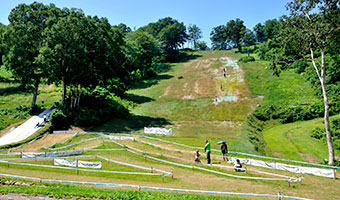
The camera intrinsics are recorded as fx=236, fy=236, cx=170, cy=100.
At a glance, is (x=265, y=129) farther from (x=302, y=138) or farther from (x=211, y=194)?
(x=211, y=194)

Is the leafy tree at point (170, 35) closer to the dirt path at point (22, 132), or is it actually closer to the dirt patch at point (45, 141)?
the dirt path at point (22, 132)

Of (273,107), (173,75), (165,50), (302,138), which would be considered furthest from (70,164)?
(165,50)

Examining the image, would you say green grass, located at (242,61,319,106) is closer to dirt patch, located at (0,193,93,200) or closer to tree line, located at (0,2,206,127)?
tree line, located at (0,2,206,127)

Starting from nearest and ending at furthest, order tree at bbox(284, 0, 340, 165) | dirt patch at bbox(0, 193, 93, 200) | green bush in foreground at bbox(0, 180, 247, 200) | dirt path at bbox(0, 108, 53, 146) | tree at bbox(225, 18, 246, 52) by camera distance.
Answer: green bush in foreground at bbox(0, 180, 247, 200) → dirt patch at bbox(0, 193, 93, 200) → tree at bbox(284, 0, 340, 165) → dirt path at bbox(0, 108, 53, 146) → tree at bbox(225, 18, 246, 52)

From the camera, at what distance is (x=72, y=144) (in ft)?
106

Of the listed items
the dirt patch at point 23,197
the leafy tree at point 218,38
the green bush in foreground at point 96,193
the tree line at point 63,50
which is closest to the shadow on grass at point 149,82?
the tree line at point 63,50

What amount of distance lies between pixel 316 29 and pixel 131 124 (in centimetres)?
3204

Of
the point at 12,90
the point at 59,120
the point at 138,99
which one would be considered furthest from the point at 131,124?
→ the point at 12,90

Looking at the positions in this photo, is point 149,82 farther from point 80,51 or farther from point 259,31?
point 259,31

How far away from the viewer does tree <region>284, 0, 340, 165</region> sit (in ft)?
88.8

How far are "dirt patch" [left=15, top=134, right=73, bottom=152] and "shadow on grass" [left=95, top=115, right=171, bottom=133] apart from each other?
235 inches

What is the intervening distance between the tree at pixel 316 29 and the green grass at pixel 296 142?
347cm

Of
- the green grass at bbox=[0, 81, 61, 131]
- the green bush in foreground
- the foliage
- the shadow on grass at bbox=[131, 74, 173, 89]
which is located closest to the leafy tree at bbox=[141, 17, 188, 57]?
the shadow on grass at bbox=[131, 74, 173, 89]

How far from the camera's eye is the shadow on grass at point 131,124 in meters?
40.8
